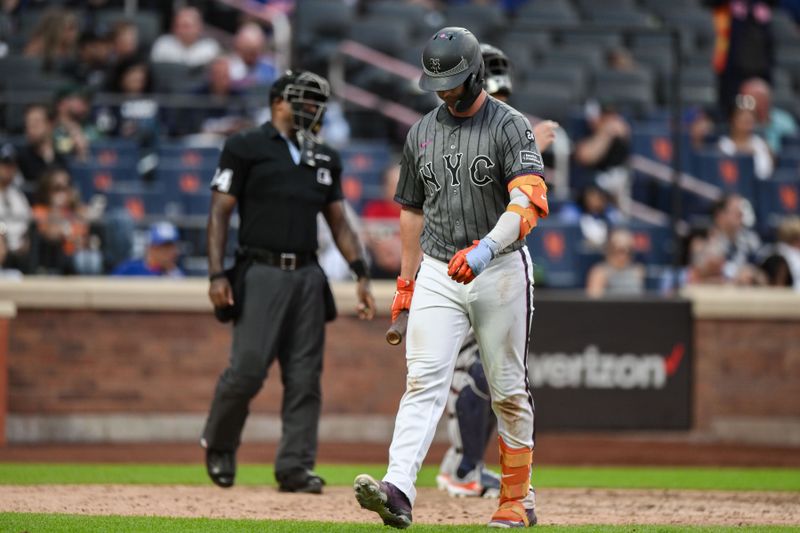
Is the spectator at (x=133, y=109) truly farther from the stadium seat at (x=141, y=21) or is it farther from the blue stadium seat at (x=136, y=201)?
the stadium seat at (x=141, y=21)

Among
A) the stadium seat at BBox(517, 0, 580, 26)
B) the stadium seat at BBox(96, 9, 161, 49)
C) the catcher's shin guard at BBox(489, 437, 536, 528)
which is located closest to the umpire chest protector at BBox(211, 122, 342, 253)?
the catcher's shin guard at BBox(489, 437, 536, 528)

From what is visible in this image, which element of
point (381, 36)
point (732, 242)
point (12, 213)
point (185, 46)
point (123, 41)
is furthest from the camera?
point (381, 36)

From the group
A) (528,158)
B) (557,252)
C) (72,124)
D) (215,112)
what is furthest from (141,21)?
(528,158)

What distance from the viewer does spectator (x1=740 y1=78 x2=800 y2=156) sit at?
53.5 ft

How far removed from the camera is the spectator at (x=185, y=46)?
606 inches

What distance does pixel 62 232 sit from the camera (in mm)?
11758

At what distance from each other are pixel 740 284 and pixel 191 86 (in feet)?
19.8

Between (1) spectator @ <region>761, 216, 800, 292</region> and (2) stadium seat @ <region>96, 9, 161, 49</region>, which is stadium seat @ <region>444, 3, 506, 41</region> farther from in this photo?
(1) spectator @ <region>761, 216, 800, 292</region>

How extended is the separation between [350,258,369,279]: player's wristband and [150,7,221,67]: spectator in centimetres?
755

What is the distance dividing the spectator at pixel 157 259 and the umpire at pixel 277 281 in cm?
389

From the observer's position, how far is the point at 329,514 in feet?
22.5

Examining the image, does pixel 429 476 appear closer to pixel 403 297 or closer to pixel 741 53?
pixel 403 297

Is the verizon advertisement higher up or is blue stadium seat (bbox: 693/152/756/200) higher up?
blue stadium seat (bbox: 693/152/756/200)

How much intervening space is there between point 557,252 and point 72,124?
190 inches
